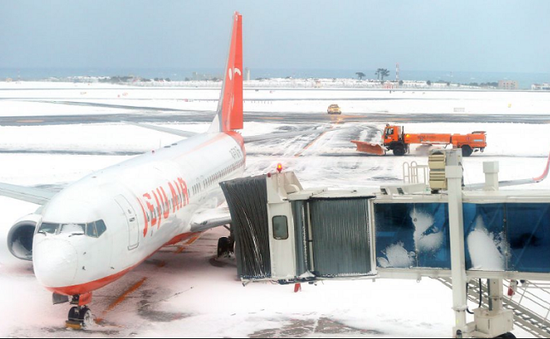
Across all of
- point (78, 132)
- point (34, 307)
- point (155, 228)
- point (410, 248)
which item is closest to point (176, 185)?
point (155, 228)

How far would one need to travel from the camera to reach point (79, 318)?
746 inches

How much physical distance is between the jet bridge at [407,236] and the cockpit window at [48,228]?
4603 millimetres

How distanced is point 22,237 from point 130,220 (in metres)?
5.81

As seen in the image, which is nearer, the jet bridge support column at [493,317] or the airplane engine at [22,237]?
the jet bridge support column at [493,317]

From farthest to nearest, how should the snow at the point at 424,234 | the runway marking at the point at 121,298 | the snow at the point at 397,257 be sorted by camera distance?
the runway marking at the point at 121,298 → the snow at the point at 397,257 → the snow at the point at 424,234

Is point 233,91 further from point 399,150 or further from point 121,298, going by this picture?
point 399,150

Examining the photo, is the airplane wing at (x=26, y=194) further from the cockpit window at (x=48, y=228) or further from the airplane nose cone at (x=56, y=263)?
the airplane nose cone at (x=56, y=263)

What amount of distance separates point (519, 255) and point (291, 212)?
449 cm

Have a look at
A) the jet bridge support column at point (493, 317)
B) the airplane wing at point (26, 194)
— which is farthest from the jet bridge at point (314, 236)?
the airplane wing at point (26, 194)

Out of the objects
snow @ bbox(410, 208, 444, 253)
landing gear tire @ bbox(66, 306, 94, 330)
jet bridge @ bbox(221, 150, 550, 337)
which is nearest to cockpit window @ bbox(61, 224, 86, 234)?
landing gear tire @ bbox(66, 306, 94, 330)

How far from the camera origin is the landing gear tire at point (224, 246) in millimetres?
27000

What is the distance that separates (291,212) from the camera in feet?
52.9

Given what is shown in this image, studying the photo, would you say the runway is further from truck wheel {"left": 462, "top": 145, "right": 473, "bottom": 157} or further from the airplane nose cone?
the airplane nose cone

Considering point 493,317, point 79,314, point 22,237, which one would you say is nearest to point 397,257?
point 493,317
